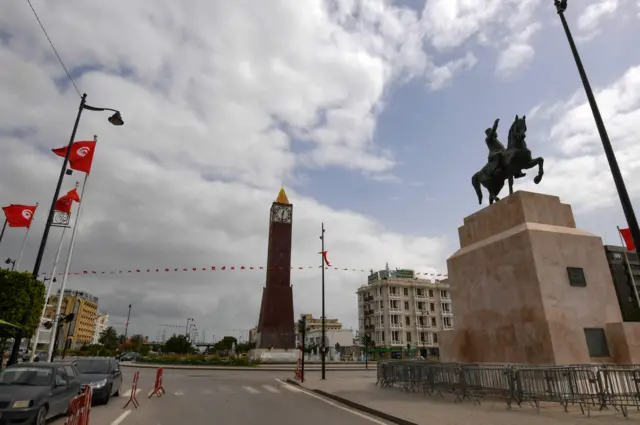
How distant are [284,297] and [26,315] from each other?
37.8 m

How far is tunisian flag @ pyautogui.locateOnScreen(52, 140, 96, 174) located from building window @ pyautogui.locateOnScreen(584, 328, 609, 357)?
67.3 feet

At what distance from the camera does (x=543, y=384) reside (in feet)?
34.6

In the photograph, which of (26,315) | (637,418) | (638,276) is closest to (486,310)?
(637,418)

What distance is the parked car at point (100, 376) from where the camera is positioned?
37.9ft

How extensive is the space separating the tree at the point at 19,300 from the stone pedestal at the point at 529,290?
1542cm

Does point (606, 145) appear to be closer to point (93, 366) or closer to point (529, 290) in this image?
point (529, 290)

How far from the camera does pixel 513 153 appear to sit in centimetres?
1550

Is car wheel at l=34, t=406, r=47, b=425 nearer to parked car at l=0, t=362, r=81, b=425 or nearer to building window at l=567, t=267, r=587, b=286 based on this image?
parked car at l=0, t=362, r=81, b=425

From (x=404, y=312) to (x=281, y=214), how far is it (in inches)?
1380

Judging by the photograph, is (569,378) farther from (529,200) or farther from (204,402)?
(204,402)

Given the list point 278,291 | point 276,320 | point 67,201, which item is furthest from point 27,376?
point 278,291

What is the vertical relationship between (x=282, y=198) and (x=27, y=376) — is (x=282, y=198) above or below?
above

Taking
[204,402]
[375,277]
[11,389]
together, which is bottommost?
[204,402]

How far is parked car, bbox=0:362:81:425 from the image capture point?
7363mm
